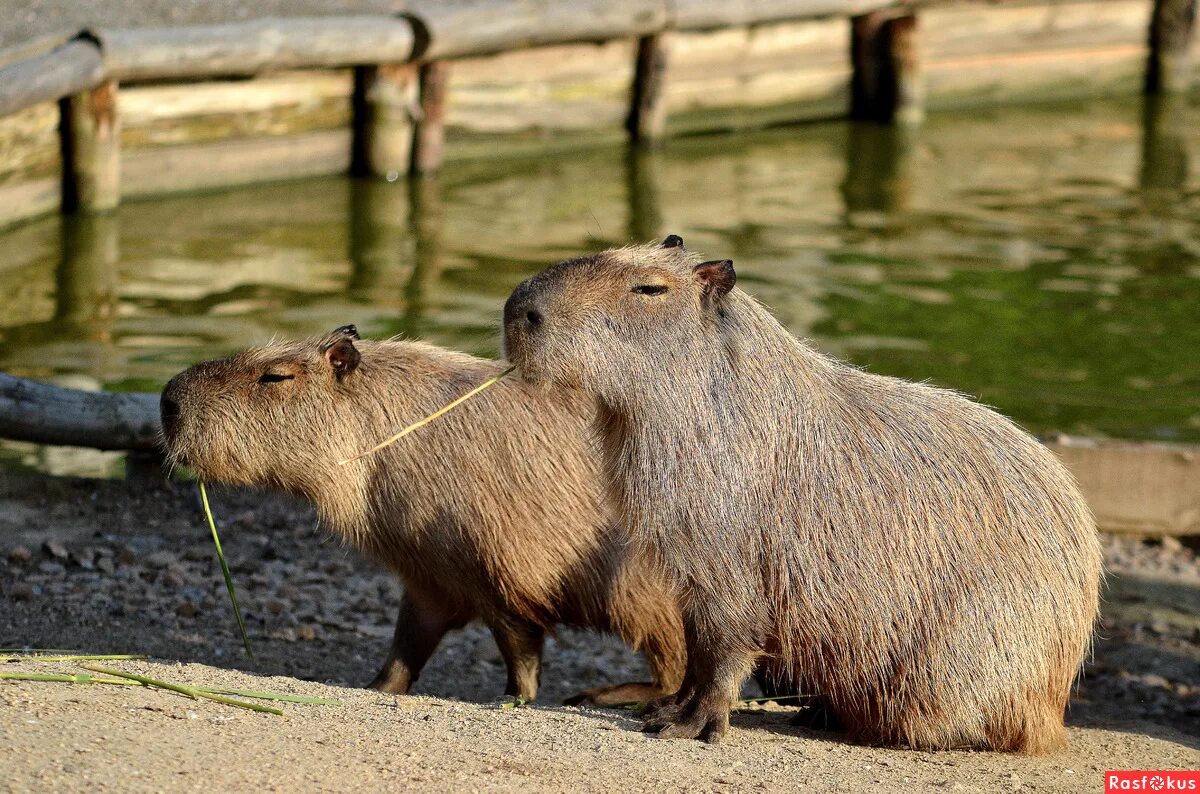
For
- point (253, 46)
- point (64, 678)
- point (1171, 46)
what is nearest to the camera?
point (64, 678)

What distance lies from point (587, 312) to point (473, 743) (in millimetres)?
1003

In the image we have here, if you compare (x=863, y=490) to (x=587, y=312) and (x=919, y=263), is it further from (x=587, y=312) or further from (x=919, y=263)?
(x=919, y=263)

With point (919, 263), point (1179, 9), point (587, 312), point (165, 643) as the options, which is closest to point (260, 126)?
point (919, 263)

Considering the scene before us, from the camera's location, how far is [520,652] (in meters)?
4.29

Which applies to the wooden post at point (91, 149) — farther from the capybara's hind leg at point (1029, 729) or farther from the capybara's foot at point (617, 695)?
the capybara's hind leg at point (1029, 729)

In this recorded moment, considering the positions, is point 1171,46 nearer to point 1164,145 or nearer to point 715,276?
point 1164,145

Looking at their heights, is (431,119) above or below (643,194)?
above

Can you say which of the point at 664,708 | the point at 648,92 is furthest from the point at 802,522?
the point at 648,92

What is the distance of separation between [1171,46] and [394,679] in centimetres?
1255

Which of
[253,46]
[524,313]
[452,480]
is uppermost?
[253,46]

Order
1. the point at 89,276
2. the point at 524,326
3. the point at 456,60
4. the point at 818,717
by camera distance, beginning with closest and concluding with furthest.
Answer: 1. the point at 524,326
2. the point at 818,717
3. the point at 89,276
4. the point at 456,60

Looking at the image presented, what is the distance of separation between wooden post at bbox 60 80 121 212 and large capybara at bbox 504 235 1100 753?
6342 millimetres

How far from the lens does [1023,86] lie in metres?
14.7

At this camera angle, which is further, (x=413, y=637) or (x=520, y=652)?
(x=413, y=637)
